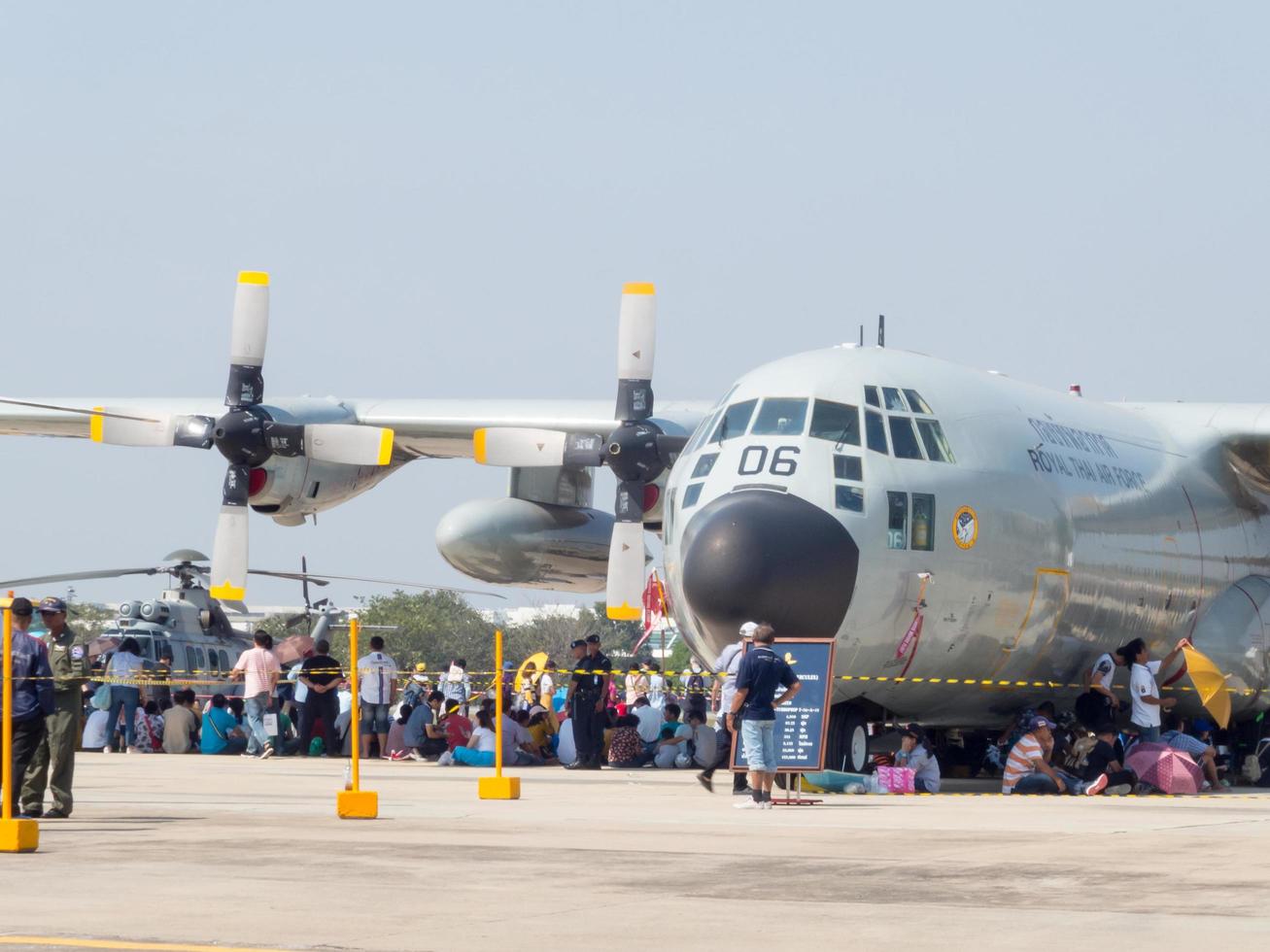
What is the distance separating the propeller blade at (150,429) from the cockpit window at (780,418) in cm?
950

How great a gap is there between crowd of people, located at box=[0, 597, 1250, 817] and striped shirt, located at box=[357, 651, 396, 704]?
0.02 m

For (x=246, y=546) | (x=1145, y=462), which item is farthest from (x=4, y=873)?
(x=246, y=546)

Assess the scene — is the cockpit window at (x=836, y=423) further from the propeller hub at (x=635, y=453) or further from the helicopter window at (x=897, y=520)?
the propeller hub at (x=635, y=453)

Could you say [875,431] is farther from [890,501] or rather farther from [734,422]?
[734,422]

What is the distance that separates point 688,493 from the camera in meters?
15.6

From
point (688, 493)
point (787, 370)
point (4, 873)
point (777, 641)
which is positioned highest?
point (787, 370)

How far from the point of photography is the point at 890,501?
15.1m

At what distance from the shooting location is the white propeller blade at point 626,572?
21703mm

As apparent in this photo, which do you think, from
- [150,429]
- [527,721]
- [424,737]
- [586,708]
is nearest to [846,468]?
[586,708]

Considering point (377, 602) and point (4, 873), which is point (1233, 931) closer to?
point (4, 873)

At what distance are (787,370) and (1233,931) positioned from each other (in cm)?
938

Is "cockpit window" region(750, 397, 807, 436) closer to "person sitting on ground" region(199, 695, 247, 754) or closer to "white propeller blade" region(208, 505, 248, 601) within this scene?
"white propeller blade" region(208, 505, 248, 601)

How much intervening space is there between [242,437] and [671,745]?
6.07m

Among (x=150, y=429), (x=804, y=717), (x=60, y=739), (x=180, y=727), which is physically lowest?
(x=60, y=739)
